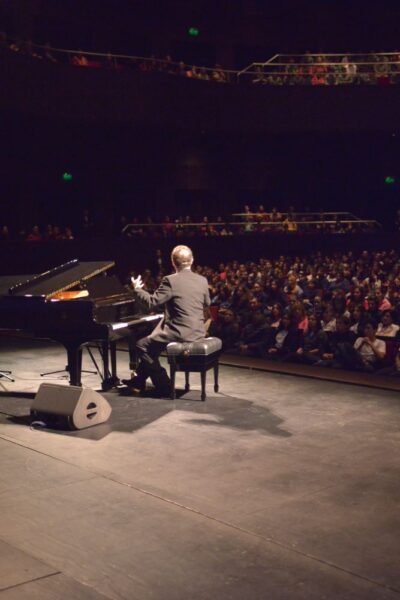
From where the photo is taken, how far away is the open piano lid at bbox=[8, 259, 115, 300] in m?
6.71

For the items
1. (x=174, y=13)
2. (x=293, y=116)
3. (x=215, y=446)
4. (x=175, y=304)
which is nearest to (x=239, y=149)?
(x=293, y=116)

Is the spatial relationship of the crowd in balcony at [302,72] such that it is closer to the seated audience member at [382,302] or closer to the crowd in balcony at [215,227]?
the crowd in balcony at [215,227]

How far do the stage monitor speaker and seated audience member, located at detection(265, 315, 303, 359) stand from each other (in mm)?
3528

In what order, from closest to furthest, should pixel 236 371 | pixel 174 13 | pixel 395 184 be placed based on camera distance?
pixel 236 371, pixel 174 13, pixel 395 184

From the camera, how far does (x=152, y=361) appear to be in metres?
7.21

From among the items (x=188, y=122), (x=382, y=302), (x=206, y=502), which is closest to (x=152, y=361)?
(x=206, y=502)

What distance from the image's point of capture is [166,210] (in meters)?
22.3

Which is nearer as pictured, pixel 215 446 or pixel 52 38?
pixel 215 446

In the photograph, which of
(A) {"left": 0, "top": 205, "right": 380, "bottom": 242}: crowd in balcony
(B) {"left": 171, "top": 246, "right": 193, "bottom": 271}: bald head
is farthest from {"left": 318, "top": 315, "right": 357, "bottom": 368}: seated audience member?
(A) {"left": 0, "top": 205, "right": 380, "bottom": 242}: crowd in balcony

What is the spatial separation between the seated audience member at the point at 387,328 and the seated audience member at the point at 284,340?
37.2 inches

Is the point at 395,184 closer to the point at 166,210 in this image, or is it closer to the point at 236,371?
the point at 166,210

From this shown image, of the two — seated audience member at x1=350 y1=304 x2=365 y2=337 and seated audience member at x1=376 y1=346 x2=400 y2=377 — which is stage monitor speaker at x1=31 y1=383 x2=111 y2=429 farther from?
seated audience member at x1=350 y1=304 x2=365 y2=337

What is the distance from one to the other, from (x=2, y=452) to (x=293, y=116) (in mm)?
16505

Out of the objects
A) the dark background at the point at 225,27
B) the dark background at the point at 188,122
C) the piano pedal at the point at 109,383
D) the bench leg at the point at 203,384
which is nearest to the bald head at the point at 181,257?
the bench leg at the point at 203,384
